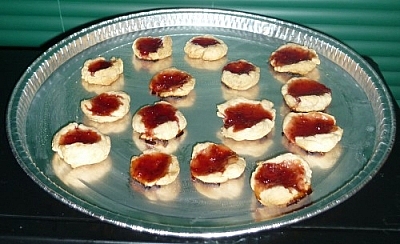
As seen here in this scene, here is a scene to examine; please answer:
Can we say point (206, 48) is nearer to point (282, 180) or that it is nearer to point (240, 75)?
point (240, 75)

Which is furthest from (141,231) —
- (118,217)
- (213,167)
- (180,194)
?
(213,167)

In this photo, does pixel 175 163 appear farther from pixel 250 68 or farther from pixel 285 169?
pixel 250 68

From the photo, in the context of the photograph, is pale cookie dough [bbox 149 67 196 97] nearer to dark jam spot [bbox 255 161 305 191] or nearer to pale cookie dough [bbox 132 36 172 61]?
pale cookie dough [bbox 132 36 172 61]

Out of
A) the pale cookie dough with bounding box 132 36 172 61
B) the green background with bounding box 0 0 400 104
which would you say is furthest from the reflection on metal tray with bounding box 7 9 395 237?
the green background with bounding box 0 0 400 104

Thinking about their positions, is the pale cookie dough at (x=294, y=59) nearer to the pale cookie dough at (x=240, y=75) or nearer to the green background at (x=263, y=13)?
the pale cookie dough at (x=240, y=75)

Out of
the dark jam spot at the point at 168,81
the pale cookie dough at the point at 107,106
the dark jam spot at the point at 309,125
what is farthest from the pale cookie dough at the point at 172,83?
the dark jam spot at the point at 309,125

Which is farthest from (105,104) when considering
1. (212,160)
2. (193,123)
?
(212,160)
